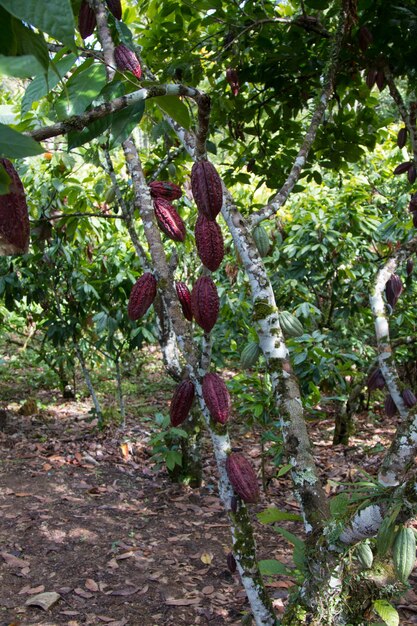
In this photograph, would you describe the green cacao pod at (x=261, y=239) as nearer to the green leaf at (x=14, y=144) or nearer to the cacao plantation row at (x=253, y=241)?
the cacao plantation row at (x=253, y=241)

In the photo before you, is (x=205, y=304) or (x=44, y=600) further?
(x=44, y=600)

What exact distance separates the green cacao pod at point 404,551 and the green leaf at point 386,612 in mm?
334

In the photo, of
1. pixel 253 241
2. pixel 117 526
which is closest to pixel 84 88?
pixel 253 241

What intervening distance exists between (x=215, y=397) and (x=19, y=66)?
2.79ft

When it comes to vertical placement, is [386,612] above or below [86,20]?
below

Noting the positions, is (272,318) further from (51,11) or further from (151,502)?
(151,502)

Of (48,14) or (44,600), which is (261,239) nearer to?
(48,14)

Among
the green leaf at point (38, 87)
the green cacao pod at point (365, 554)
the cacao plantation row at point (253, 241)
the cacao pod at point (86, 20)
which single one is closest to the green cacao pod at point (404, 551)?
the cacao plantation row at point (253, 241)

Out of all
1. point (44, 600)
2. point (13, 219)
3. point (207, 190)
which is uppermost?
point (207, 190)

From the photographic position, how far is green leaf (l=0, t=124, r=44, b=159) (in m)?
0.33

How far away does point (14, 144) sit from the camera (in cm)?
33

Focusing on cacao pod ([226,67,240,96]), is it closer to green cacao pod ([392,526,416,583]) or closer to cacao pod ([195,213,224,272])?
cacao pod ([195,213,224,272])

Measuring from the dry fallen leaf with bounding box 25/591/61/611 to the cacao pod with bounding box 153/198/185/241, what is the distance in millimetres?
1523

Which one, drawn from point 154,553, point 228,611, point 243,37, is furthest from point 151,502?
point 243,37
